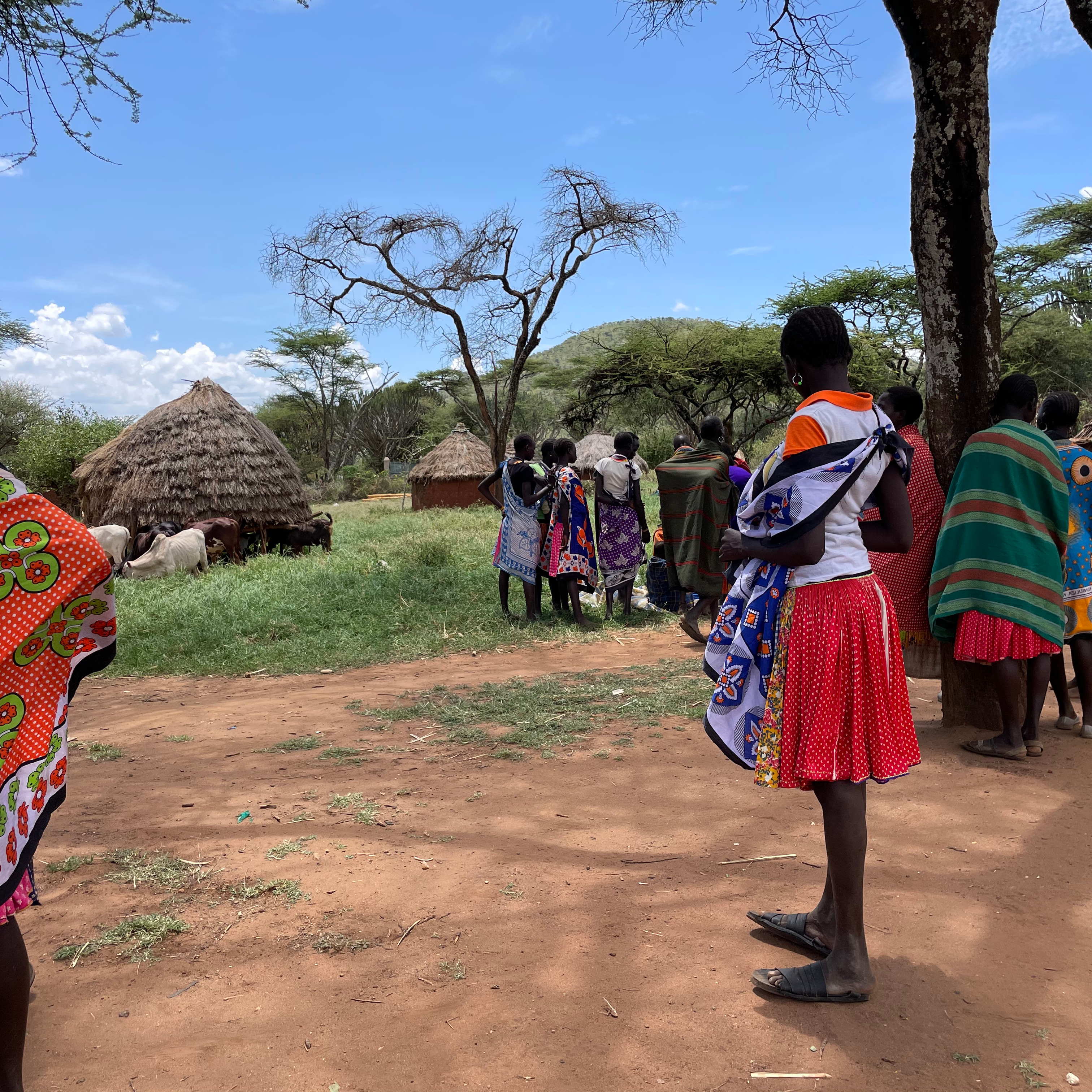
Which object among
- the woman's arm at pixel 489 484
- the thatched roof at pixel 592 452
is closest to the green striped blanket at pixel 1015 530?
the woman's arm at pixel 489 484

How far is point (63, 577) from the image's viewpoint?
1805 mm

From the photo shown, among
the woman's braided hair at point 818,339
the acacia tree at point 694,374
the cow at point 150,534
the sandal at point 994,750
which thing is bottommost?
the sandal at point 994,750

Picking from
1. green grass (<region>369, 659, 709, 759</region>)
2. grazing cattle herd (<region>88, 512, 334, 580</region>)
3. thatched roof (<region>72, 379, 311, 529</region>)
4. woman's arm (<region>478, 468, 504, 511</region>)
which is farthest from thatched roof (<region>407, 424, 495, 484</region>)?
green grass (<region>369, 659, 709, 759</region>)

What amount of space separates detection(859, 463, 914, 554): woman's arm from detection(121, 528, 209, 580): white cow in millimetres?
Result: 11358

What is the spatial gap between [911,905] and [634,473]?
565cm

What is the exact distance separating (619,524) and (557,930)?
5.83 meters

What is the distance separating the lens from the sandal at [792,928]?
7.73ft

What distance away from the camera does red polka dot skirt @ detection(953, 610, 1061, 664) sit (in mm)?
3715

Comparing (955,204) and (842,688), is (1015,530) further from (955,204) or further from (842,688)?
(842,688)

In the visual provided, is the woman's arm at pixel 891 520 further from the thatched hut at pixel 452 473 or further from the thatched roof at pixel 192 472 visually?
the thatched hut at pixel 452 473

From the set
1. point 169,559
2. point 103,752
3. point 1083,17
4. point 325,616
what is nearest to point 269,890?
point 103,752

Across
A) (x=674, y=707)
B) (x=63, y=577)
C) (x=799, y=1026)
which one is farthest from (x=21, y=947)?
(x=674, y=707)

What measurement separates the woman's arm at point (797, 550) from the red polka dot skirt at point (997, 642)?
206cm

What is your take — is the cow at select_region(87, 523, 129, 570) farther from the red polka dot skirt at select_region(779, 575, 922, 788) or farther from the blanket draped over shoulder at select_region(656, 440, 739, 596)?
the red polka dot skirt at select_region(779, 575, 922, 788)
